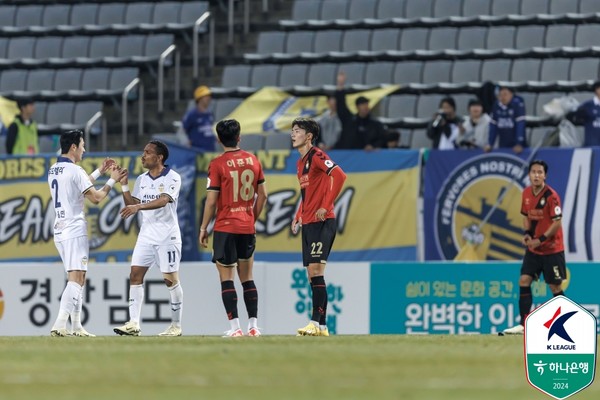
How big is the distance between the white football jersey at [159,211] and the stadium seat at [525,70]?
997cm

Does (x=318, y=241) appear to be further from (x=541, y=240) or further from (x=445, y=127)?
(x=445, y=127)

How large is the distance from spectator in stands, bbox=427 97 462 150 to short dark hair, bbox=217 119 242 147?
291 inches

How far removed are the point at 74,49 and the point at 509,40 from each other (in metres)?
8.15

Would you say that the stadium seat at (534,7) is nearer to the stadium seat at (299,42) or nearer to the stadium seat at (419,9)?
the stadium seat at (419,9)

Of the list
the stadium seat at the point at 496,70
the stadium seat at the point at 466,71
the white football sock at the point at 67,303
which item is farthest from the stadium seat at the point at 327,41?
the white football sock at the point at 67,303

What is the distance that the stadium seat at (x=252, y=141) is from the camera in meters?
23.8

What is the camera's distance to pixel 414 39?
2588 cm

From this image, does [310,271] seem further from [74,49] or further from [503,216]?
[74,49]

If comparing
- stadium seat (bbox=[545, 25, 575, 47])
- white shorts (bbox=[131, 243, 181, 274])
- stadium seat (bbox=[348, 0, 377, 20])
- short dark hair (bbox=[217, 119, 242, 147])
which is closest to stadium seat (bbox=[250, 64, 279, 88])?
stadium seat (bbox=[348, 0, 377, 20])

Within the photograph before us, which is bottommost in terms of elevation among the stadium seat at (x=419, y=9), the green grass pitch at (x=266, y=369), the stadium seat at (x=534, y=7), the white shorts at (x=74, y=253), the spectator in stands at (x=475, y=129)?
the green grass pitch at (x=266, y=369)

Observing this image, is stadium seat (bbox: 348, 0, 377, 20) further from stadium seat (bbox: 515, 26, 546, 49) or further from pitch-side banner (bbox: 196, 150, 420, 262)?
pitch-side banner (bbox: 196, 150, 420, 262)

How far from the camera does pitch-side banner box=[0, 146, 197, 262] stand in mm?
22031

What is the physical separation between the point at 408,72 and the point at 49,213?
6475 millimetres

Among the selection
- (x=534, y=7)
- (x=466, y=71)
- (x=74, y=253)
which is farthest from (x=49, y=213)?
(x=534, y=7)
